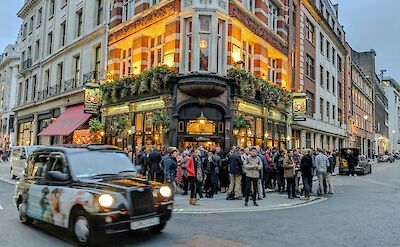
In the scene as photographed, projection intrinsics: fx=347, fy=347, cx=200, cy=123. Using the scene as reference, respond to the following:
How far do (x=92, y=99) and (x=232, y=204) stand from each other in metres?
14.5

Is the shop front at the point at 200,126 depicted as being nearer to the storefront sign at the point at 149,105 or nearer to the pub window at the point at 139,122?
the storefront sign at the point at 149,105

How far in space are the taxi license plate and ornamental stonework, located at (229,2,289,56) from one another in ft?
47.4

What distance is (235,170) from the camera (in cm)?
1233

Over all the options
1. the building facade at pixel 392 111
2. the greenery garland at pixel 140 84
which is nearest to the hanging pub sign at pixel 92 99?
the greenery garland at pixel 140 84

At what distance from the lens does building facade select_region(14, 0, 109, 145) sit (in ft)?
84.5

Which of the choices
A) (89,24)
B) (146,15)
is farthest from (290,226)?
(89,24)

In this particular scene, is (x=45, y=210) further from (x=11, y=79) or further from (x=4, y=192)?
(x=11, y=79)

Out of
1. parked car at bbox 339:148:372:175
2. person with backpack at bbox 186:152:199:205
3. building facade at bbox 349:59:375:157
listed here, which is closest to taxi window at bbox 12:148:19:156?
person with backpack at bbox 186:152:199:205

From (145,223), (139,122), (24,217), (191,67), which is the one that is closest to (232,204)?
(145,223)

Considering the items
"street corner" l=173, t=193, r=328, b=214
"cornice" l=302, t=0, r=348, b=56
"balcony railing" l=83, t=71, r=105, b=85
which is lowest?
"street corner" l=173, t=193, r=328, b=214

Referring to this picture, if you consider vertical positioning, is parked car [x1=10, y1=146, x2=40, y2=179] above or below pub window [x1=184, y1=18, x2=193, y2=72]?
below

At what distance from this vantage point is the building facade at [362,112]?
48219 mm

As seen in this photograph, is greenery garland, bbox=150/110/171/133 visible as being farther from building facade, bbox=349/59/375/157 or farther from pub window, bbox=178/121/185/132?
building facade, bbox=349/59/375/157

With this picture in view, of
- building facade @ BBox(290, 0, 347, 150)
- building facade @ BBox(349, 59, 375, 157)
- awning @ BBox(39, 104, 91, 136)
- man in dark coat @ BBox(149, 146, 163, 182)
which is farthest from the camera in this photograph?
building facade @ BBox(349, 59, 375, 157)
